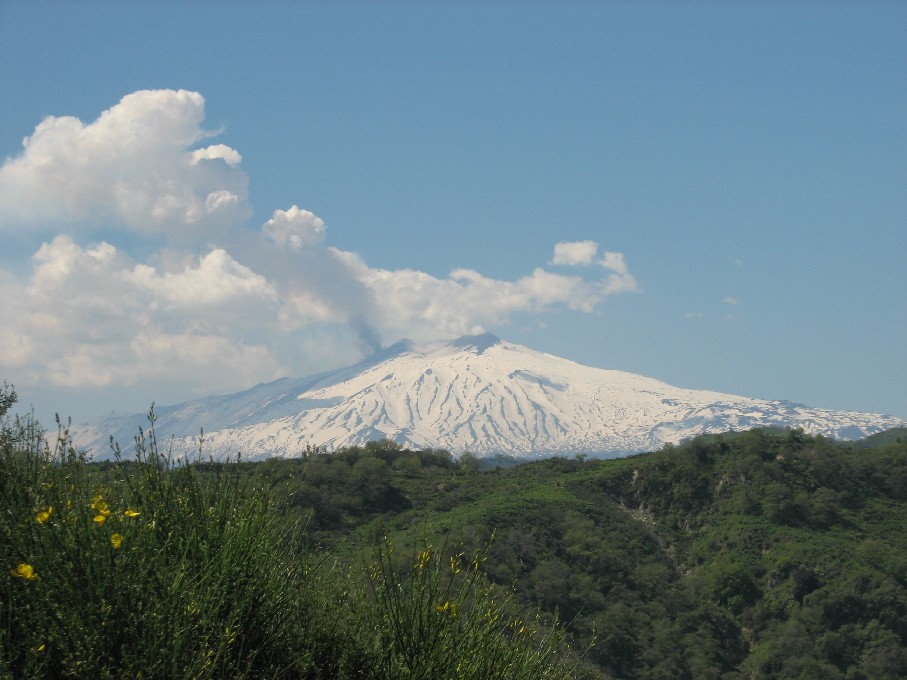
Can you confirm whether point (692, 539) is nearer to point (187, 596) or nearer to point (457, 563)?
point (457, 563)

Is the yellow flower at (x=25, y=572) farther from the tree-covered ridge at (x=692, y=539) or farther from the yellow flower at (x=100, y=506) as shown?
the tree-covered ridge at (x=692, y=539)

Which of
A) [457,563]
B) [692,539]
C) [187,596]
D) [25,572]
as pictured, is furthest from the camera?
[692,539]

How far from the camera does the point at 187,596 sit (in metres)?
6.23

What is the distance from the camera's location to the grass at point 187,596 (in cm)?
578

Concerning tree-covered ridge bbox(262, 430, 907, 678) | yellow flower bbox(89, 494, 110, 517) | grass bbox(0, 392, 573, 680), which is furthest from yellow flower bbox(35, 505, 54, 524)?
tree-covered ridge bbox(262, 430, 907, 678)

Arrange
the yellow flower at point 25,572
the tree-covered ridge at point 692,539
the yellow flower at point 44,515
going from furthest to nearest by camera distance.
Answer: the tree-covered ridge at point 692,539, the yellow flower at point 44,515, the yellow flower at point 25,572

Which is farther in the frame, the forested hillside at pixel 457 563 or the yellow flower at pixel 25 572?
the forested hillside at pixel 457 563

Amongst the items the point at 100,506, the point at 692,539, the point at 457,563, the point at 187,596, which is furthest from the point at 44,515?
the point at 692,539

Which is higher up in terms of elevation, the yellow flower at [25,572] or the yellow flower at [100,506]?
the yellow flower at [100,506]

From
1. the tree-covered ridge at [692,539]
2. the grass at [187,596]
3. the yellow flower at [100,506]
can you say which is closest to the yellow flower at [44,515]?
the grass at [187,596]

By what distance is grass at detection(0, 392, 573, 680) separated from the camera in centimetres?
578

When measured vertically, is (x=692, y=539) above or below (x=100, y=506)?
below

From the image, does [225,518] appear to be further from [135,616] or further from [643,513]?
[643,513]

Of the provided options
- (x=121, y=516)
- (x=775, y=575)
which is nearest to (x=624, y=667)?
(x=775, y=575)
